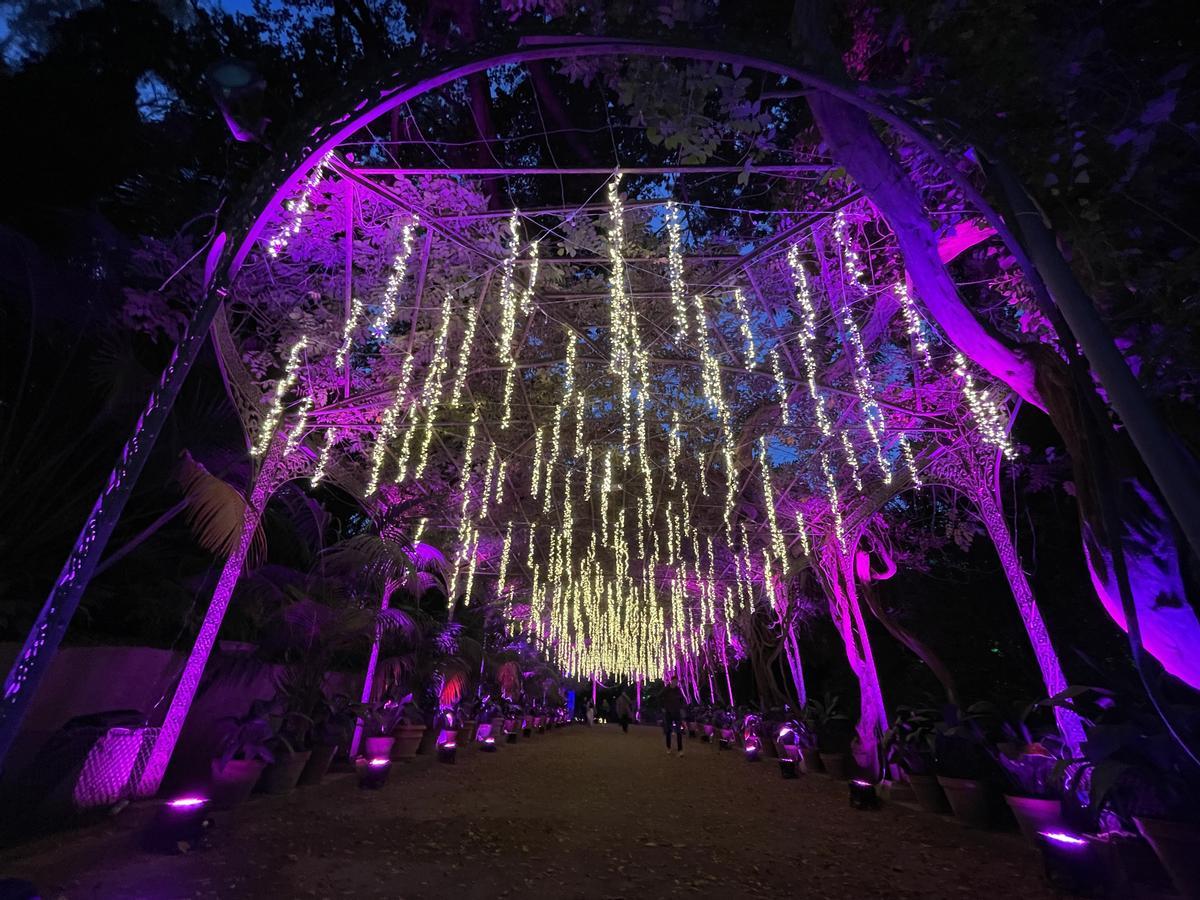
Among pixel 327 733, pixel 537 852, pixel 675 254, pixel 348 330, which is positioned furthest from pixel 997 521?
pixel 327 733

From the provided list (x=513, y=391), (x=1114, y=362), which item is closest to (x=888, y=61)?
(x=1114, y=362)

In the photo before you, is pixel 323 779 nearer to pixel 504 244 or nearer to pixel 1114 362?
pixel 504 244

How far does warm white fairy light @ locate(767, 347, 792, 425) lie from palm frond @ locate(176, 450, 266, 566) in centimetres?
710

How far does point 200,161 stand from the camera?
7688mm

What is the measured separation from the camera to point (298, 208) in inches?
213

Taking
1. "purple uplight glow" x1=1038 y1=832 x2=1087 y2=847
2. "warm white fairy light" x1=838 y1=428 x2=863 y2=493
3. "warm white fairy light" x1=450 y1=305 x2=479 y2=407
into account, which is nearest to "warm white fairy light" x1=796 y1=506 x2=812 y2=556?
"warm white fairy light" x1=838 y1=428 x2=863 y2=493

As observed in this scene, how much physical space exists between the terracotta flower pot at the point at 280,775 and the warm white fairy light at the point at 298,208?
18.2 ft

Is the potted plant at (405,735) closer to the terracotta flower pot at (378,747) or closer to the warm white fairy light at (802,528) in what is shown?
the terracotta flower pot at (378,747)

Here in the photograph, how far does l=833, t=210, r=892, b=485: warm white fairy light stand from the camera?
5.86m

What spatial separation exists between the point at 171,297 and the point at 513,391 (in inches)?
204

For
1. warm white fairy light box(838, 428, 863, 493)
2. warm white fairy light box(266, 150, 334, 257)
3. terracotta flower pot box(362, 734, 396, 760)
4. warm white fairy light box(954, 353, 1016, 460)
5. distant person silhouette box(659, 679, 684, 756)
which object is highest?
warm white fairy light box(266, 150, 334, 257)

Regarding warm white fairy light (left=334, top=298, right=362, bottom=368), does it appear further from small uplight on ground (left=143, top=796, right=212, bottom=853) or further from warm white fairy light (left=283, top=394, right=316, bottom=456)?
small uplight on ground (left=143, top=796, right=212, bottom=853)

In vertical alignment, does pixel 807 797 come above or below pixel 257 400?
below

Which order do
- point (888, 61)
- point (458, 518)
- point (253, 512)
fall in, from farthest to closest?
point (458, 518), point (253, 512), point (888, 61)
